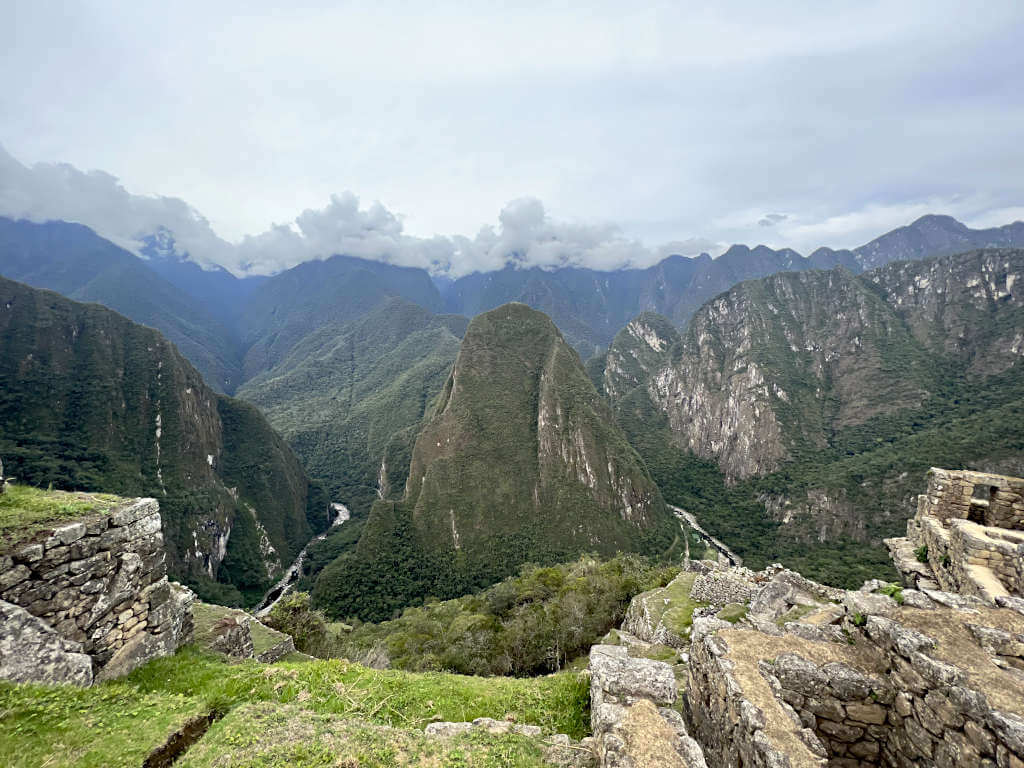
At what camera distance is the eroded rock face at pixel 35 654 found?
5293mm

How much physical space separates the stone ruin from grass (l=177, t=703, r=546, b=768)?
1.69m

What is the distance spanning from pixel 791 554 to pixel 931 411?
220 feet

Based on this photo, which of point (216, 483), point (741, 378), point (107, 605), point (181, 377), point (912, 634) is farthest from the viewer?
point (741, 378)

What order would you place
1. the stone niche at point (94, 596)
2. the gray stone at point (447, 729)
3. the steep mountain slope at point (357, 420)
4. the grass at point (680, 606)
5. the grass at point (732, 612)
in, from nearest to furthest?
the stone niche at point (94, 596) → the gray stone at point (447, 729) → the grass at point (732, 612) → the grass at point (680, 606) → the steep mountain slope at point (357, 420)

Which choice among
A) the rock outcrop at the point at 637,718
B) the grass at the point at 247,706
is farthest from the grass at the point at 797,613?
the grass at the point at 247,706

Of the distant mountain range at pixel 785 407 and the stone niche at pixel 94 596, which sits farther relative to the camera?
the distant mountain range at pixel 785 407

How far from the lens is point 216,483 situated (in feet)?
266

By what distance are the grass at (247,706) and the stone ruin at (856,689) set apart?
178cm

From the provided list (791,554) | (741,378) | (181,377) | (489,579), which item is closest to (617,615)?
(489,579)

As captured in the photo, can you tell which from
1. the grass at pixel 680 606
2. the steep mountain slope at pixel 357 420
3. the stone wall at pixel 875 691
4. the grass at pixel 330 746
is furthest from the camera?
the steep mountain slope at pixel 357 420

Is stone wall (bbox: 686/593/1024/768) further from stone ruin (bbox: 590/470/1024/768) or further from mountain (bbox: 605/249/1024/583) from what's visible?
mountain (bbox: 605/249/1024/583)

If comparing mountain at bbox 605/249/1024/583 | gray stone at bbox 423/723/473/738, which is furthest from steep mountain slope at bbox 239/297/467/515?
gray stone at bbox 423/723/473/738

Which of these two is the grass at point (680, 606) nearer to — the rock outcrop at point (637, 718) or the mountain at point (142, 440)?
the rock outcrop at point (637, 718)

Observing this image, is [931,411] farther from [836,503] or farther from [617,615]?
[617,615]
